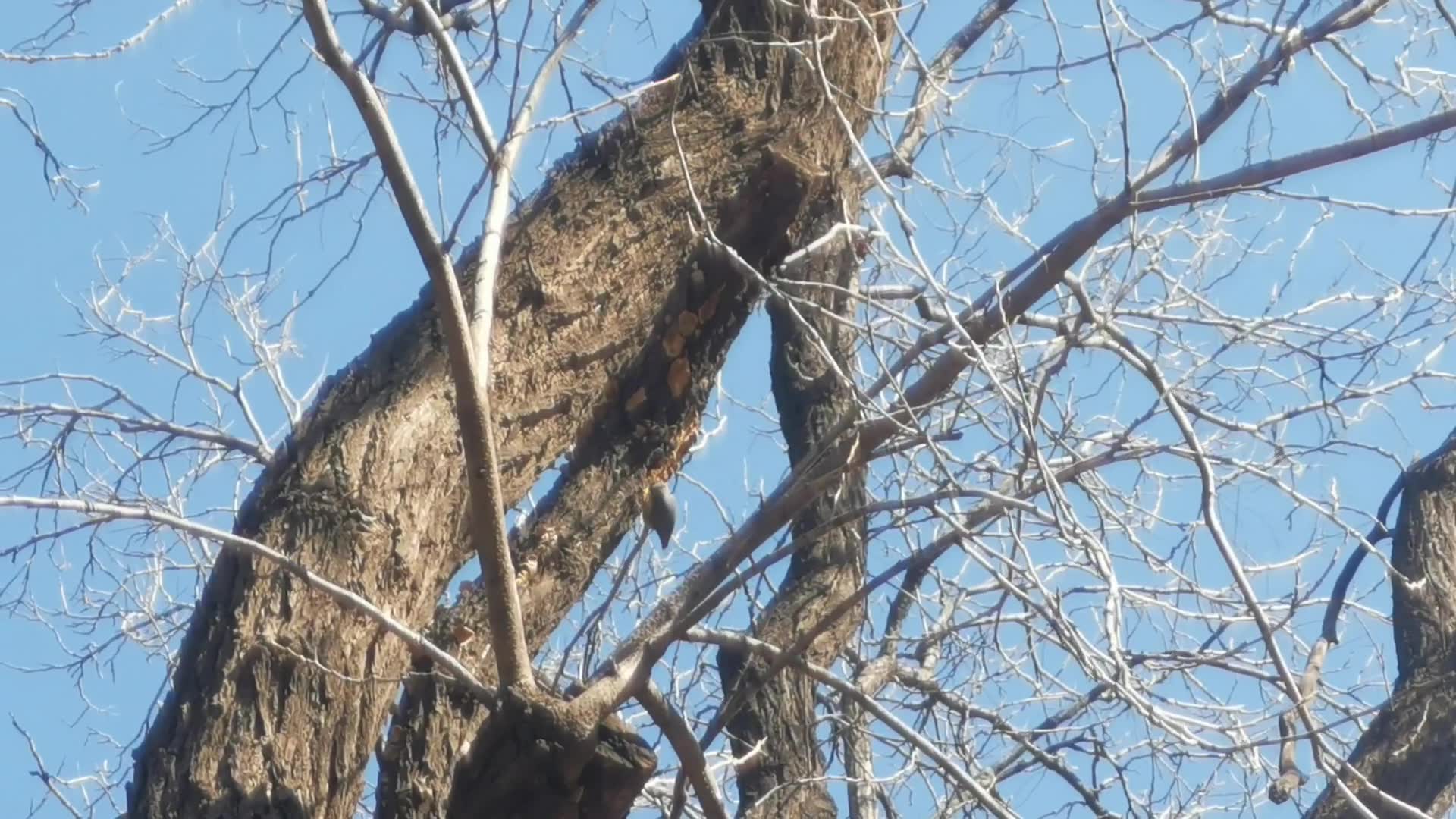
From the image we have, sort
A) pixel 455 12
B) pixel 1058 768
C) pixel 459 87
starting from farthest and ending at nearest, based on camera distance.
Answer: pixel 1058 768 → pixel 455 12 → pixel 459 87

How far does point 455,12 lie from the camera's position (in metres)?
2.81

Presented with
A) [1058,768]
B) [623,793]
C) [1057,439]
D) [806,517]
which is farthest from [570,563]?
[806,517]

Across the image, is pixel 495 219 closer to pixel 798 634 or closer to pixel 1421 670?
pixel 798 634

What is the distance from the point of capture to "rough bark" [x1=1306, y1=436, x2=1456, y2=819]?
4031 mm

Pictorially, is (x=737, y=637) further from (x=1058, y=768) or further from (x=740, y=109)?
(x=740, y=109)

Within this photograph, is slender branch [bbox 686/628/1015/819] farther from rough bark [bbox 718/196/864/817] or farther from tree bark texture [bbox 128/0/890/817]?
rough bark [bbox 718/196/864/817]

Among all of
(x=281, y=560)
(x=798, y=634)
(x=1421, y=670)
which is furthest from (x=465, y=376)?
(x=1421, y=670)

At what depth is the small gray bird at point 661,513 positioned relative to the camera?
3.34 metres

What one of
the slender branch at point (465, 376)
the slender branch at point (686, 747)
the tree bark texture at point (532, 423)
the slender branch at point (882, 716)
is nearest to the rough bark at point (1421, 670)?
the slender branch at point (882, 716)

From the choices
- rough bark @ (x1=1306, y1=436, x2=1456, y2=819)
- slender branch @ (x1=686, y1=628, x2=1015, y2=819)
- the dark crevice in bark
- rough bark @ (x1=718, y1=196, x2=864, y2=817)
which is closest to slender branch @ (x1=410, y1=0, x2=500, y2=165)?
the dark crevice in bark

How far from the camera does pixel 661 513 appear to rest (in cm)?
336

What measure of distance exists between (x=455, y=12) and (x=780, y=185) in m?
0.85

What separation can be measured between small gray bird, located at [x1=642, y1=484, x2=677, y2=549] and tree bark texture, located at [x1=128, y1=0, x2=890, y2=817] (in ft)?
0.15

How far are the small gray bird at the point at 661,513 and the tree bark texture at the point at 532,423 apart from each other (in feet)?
0.15
